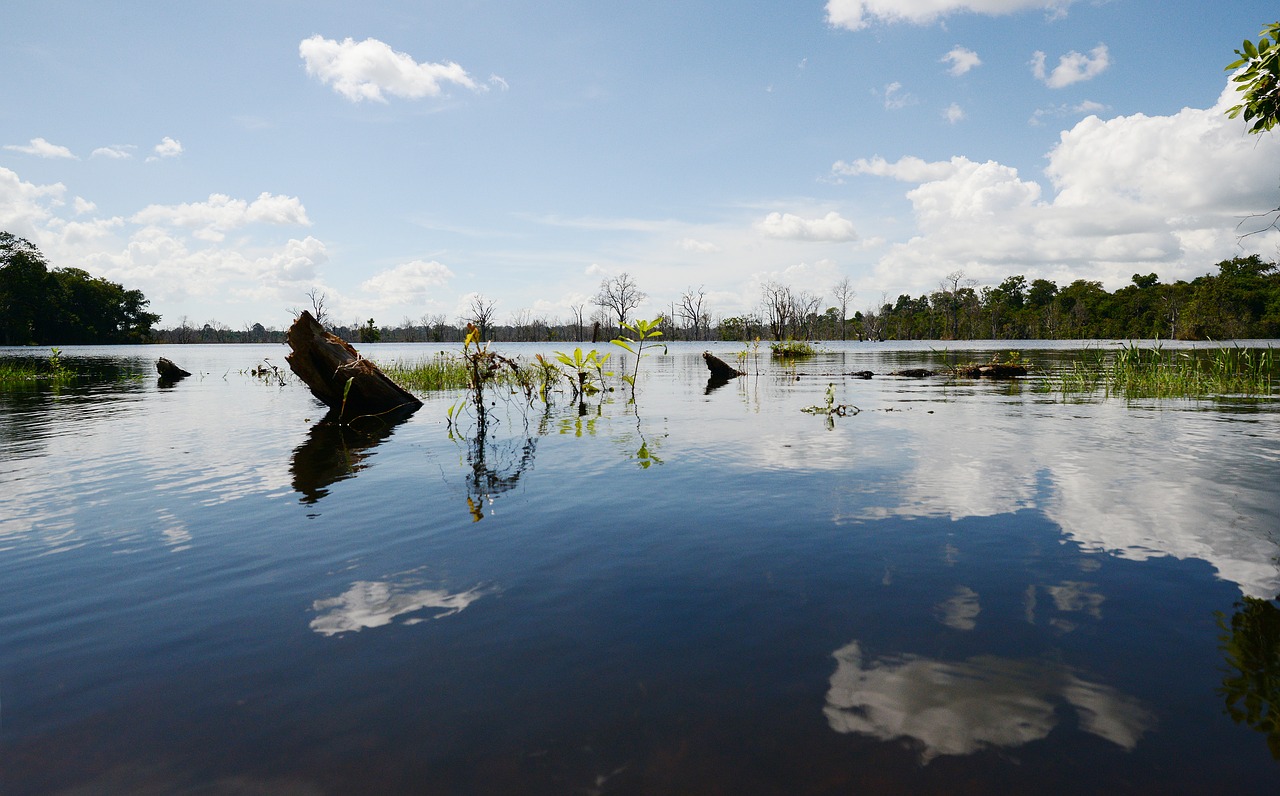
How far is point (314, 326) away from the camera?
1545cm

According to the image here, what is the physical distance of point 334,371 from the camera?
51.4 ft

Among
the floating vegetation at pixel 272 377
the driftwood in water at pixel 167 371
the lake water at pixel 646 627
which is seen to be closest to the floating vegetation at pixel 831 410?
the lake water at pixel 646 627

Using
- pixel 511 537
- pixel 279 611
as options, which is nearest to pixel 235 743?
pixel 279 611

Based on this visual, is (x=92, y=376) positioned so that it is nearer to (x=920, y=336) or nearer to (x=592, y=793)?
(x=592, y=793)

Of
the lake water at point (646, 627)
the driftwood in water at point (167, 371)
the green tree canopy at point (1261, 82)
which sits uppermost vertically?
the green tree canopy at point (1261, 82)

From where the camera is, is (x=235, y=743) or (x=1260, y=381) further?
(x=1260, y=381)

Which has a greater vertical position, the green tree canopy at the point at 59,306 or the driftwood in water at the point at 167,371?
the green tree canopy at the point at 59,306

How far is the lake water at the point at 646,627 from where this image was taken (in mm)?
2850

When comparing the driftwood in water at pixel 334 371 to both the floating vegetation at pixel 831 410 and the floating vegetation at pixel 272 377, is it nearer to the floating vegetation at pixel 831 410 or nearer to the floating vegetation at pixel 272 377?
the floating vegetation at pixel 831 410

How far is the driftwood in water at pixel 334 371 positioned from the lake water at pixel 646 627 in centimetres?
609

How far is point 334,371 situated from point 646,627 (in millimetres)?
14036

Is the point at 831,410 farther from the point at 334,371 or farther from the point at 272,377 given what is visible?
the point at 272,377

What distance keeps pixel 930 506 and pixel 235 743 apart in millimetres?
6572

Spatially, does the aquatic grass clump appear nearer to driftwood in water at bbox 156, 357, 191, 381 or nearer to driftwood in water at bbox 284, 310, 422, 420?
driftwood in water at bbox 284, 310, 422, 420
